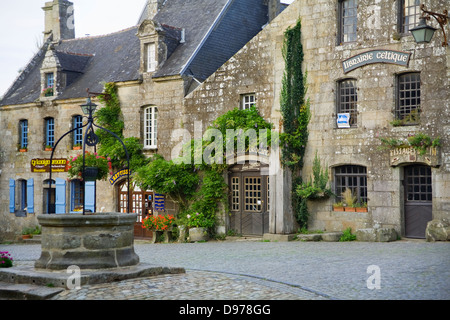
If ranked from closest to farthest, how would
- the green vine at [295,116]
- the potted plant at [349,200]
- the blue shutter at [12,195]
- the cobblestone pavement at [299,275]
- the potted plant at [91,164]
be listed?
the cobblestone pavement at [299,275]
the potted plant at [349,200]
the green vine at [295,116]
the potted plant at [91,164]
the blue shutter at [12,195]

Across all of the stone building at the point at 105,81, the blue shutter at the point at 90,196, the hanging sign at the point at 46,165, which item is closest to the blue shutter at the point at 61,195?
the stone building at the point at 105,81

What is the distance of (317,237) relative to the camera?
1630cm

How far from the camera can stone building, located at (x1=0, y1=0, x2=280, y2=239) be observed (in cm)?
2150

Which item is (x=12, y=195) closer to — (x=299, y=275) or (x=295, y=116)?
(x=295, y=116)

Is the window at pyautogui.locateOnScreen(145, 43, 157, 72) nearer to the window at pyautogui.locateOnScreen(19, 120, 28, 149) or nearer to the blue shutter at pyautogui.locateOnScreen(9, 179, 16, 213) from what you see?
the window at pyautogui.locateOnScreen(19, 120, 28, 149)

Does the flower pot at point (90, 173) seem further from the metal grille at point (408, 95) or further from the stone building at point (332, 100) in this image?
the metal grille at point (408, 95)

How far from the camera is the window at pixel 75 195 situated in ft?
79.7

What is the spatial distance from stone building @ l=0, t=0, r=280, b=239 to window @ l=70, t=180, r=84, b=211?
39 mm

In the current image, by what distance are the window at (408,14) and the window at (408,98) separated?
1195 millimetres

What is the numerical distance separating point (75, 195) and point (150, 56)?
6.41m

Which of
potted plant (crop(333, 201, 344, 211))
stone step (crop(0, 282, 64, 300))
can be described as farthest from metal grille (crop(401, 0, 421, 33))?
stone step (crop(0, 282, 64, 300))

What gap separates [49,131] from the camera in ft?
83.0

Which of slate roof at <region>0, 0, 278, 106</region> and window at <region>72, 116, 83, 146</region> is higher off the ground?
slate roof at <region>0, 0, 278, 106</region>

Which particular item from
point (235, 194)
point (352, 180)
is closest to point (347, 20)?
point (352, 180)
